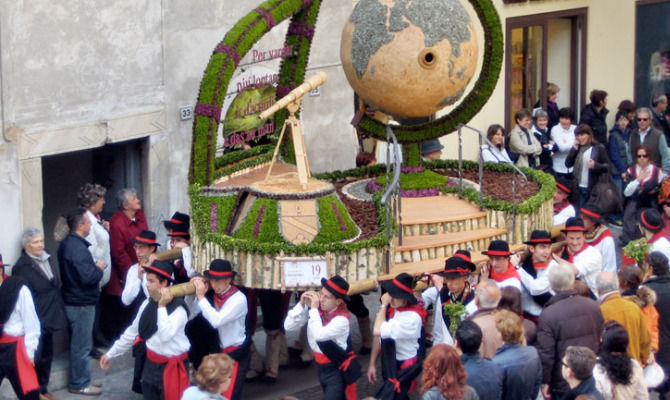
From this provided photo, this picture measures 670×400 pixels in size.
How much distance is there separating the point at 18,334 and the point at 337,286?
2843mm

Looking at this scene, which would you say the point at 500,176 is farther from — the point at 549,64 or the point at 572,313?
the point at 549,64

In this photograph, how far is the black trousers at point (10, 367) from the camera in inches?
430

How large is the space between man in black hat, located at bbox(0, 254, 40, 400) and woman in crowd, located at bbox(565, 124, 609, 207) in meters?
8.45

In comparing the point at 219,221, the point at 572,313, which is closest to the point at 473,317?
the point at 572,313

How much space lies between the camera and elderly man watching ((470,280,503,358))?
9938mm

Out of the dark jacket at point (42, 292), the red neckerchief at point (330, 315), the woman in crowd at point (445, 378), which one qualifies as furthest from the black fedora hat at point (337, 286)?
the dark jacket at point (42, 292)

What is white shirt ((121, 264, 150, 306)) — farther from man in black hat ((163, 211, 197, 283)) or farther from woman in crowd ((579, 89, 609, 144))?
woman in crowd ((579, 89, 609, 144))

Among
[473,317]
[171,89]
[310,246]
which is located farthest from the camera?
[171,89]

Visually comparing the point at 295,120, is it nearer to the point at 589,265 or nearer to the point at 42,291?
the point at 42,291

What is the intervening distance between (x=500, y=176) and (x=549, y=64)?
6.47 m

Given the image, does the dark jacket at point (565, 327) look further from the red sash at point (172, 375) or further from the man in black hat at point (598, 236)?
the red sash at point (172, 375)

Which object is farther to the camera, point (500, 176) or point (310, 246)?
point (500, 176)

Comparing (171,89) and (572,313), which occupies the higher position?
(171,89)

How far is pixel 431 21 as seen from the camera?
1295 centimetres
